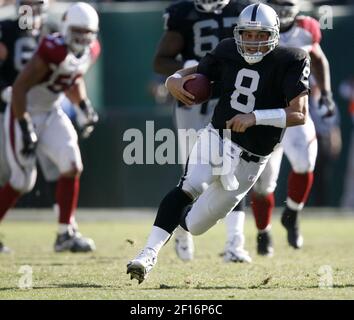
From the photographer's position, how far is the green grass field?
5.35 metres

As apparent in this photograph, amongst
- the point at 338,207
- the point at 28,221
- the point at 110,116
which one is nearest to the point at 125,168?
the point at 110,116

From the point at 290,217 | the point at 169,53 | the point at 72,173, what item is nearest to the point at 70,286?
the point at 169,53

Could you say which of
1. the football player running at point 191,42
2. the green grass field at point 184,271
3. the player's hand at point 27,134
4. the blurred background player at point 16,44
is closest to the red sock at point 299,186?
the green grass field at point 184,271

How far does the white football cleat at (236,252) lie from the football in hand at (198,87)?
4.56 feet

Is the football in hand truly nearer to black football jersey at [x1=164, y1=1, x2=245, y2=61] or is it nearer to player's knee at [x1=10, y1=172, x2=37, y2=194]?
black football jersey at [x1=164, y1=1, x2=245, y2=61]

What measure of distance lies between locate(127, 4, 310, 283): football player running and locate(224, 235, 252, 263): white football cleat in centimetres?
101

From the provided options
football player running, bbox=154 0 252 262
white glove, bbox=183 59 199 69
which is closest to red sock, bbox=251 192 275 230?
football player running, bbox=154 0 252 262

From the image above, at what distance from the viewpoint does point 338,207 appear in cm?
1257

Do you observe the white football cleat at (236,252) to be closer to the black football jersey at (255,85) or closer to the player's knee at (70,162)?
the black football jersey at (255,85)

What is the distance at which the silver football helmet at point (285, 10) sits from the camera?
24.2 feet

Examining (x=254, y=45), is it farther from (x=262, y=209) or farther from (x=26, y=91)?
(x=26, y=91)

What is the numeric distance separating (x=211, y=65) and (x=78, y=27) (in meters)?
2.01
